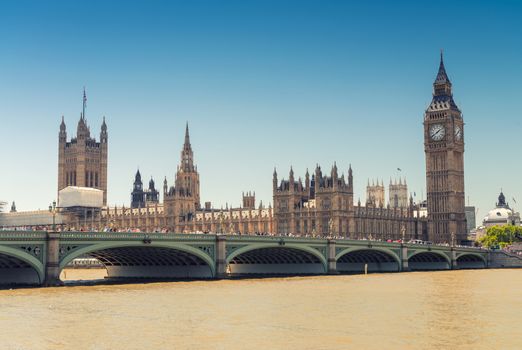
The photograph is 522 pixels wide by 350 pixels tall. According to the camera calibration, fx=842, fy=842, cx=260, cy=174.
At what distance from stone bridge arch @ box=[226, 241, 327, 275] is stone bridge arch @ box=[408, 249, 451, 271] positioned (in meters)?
32.5

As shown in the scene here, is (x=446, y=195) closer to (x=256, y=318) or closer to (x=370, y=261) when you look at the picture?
(x=370, y=261)

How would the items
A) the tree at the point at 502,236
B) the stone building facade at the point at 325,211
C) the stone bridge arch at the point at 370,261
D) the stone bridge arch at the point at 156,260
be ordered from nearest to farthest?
the stone bridge arch at the point at 156,260
the stone bridge arch at the point at 370,261
the stone building facade at the point at 325,211
the tree at the point at 502,236

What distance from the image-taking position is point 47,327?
42.5m

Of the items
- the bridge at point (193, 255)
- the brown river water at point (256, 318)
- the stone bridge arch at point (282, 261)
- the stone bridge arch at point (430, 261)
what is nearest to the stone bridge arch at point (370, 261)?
the bridge at point (193, 255)

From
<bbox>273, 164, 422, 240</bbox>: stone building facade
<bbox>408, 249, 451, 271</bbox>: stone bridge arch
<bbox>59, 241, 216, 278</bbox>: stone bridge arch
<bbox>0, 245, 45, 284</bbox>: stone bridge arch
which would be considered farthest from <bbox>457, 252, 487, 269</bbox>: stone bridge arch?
<bbox>0, 245, 45, 284</bbox>: stone bridge arch

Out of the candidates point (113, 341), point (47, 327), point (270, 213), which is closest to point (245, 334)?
point (113, 341)

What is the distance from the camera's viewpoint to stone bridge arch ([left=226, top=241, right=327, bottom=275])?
95625 millimetres

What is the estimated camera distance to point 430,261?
13525cm

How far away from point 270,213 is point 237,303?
12930 centimetres

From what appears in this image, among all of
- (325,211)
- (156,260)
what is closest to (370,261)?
(156,260)

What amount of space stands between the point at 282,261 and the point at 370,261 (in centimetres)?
2074

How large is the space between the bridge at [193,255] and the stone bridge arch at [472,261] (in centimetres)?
1309

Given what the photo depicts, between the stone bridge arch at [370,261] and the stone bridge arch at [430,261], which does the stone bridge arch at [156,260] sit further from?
the stone bridge arch at [430,261]

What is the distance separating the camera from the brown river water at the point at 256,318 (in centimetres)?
3809
